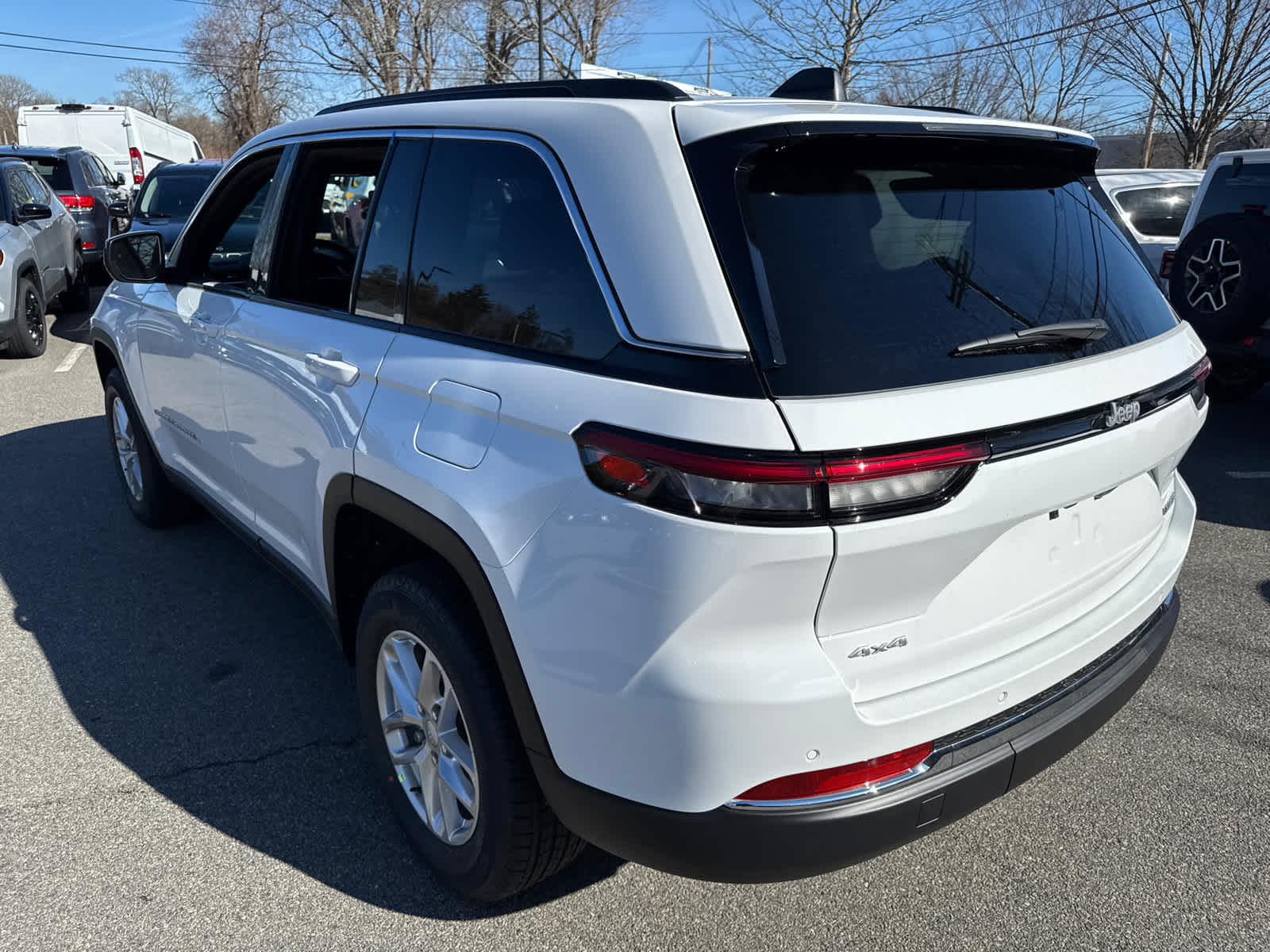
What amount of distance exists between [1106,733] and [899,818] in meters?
1.60

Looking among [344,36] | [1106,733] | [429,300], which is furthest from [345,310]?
Answer: [344,36]

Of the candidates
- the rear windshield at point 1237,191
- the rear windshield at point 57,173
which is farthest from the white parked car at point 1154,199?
the rear windshield at point 57,173

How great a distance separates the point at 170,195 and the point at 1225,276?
11.4 meters

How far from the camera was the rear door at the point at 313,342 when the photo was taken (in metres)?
2.43

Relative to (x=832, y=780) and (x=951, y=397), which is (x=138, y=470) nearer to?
(x=832, y=780)

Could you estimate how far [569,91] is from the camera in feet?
6.99

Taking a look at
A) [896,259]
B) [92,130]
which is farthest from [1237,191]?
[92,130]

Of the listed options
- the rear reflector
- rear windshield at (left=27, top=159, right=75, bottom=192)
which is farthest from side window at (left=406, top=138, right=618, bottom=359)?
rear windshield at (left=27, top=159, right=75, bottom=192)

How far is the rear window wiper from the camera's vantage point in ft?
5.85

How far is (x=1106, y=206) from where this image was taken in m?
2.38

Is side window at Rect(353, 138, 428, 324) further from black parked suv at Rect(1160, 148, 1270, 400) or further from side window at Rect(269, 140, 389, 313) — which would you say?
black parked suv at Rect(1160, 148, 1270, 400)

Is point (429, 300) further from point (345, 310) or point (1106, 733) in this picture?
point (1106, 733)

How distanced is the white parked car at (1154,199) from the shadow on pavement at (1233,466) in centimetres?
199

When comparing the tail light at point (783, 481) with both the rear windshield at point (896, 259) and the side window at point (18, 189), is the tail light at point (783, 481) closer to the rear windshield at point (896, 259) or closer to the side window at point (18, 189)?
the rear windshield at point (896, 259)
